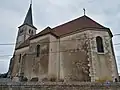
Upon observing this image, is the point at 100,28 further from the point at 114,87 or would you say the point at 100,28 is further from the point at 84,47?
the point at 114,87

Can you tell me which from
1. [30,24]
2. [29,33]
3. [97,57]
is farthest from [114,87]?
[30,24]

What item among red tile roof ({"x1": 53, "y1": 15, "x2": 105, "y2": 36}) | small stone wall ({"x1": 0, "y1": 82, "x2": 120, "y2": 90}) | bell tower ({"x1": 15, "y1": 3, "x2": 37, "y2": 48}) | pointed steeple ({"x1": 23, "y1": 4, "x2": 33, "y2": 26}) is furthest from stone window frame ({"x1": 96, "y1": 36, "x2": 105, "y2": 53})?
pointed steeple ({"x1": 23, "y1": 4, "x2": 33, "y2": 26})

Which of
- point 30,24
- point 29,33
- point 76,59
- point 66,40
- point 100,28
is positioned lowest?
point 76,59

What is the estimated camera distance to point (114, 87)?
10.1 m

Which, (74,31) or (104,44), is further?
(74,31)

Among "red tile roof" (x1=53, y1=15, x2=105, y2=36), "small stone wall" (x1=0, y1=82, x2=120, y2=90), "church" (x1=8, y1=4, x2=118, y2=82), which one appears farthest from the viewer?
"red tile roof" (x1=53, y1=15, x2=105, y2=36)

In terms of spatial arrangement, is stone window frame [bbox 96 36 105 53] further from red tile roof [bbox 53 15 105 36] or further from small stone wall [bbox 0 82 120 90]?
small stone wall [bbox 0 82 120 90]

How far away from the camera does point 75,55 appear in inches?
Answer: 653

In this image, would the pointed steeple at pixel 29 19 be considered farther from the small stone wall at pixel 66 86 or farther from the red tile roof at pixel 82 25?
the small stone wall at pixel 66 86

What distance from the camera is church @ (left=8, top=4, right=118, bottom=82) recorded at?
15.0 m

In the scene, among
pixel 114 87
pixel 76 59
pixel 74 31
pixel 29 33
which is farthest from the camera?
pixel 29 33

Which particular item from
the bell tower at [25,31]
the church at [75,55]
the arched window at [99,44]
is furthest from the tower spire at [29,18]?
the arched window at [99,44]

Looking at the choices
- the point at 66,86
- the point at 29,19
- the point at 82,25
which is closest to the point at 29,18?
the point at 29,19

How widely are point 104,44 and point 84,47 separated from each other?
7.64 feet
